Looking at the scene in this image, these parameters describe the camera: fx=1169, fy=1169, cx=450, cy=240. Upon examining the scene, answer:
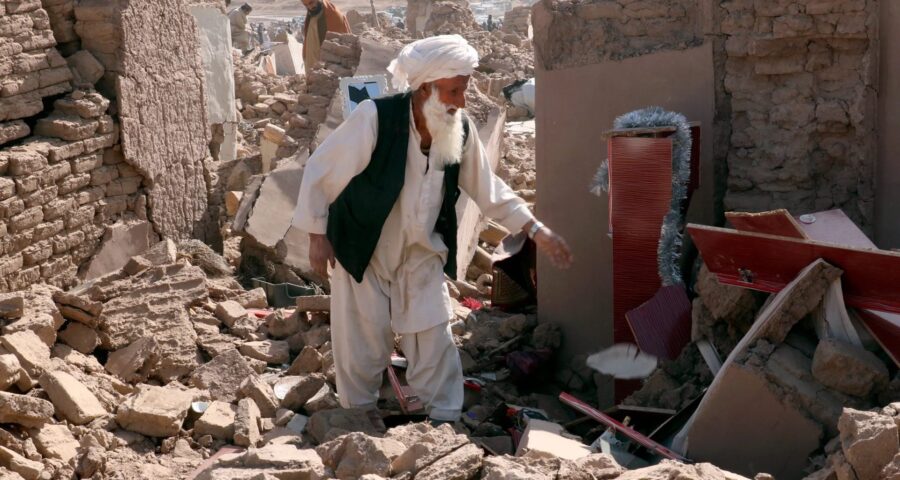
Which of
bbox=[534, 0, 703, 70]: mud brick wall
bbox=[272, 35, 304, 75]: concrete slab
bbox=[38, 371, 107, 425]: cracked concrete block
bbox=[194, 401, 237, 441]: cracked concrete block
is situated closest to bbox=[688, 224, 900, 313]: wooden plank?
bbox=[534, 0, 703, 70]: mud brick wall

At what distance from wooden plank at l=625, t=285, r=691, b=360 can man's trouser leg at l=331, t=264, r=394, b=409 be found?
1.08 m

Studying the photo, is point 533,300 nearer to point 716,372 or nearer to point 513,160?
point 716,372

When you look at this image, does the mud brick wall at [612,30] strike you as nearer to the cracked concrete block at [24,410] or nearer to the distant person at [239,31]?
the cracked concrete block at [24,410]

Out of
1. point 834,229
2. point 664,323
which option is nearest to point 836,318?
point 834,229

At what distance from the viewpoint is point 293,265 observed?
7691 mm

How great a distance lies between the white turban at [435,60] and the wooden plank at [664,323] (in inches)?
52.3

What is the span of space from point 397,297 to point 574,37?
1808 mm

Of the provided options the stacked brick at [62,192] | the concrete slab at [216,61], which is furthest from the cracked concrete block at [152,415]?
the concrete slab at [216,61]

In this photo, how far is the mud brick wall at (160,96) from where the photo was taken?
22.6 feet

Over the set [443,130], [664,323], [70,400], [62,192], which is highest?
[443,130]

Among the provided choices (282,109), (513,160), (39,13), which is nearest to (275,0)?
(282,109)

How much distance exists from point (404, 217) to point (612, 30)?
1712 millimetres

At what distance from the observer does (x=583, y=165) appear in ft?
19.3

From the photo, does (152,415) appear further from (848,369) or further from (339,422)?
(848,369)
